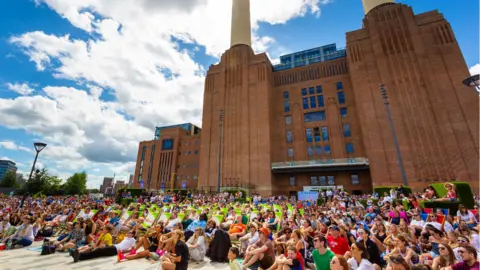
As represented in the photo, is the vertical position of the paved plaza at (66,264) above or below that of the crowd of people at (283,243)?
below

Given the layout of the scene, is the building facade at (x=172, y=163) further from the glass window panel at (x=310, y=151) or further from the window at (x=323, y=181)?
the window at (x=323, y=181)

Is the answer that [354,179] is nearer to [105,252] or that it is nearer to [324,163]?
[324,163]

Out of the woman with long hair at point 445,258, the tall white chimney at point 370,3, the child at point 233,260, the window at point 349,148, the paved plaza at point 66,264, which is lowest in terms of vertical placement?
the paved plaza at point 66,264

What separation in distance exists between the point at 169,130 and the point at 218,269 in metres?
65.3

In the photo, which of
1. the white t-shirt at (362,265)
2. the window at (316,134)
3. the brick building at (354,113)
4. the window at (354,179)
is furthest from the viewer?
the window at (316,134)

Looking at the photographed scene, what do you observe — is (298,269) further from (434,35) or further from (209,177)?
(434,35)

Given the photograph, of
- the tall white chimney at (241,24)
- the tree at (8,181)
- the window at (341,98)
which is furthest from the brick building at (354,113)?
the tree at (8,181)

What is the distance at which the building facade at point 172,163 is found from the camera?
6153 cm

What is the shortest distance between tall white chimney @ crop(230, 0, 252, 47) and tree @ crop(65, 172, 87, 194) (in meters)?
61.1

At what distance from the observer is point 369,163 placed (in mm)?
31828

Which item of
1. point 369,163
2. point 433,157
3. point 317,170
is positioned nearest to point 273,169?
point 317,170

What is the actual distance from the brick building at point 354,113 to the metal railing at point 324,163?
0.50 feet

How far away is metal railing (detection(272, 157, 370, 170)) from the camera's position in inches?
1292

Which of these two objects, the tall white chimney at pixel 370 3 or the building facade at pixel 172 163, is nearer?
the tall white chimney at pixel 370 3
